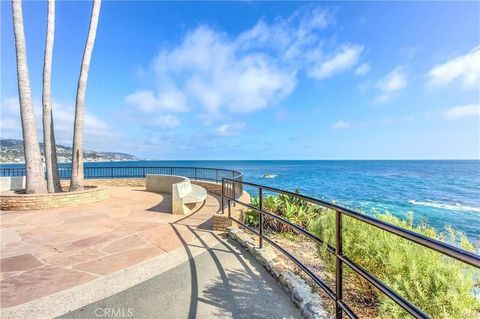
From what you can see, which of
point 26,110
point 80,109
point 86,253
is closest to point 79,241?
point 86,253

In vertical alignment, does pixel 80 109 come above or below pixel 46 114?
above

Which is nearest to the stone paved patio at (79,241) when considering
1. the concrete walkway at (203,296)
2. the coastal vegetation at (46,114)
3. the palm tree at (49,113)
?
the concrete walkway at (203,296)

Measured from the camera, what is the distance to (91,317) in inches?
89.2

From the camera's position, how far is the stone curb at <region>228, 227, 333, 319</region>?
2.14m

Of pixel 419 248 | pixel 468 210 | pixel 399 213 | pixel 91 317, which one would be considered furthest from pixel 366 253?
pixel 468 210

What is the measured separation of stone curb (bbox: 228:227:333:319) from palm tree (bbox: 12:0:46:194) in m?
7.93

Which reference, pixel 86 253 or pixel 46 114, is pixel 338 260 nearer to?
pixel 86 253

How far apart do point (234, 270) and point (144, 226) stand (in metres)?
2.86

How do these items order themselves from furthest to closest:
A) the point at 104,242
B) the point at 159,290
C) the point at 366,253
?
the point at 104,242 < the point at 159,290 < the point at 366,253

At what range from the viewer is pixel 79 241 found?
14.3 ft

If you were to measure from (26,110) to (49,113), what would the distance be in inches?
47.9

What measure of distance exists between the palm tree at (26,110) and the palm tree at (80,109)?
3.75 feet

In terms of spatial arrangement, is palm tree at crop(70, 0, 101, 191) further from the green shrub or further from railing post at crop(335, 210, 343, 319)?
railing post at crop(335, 210, 343, 319)

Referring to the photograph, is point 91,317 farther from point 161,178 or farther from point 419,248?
point 161,178
